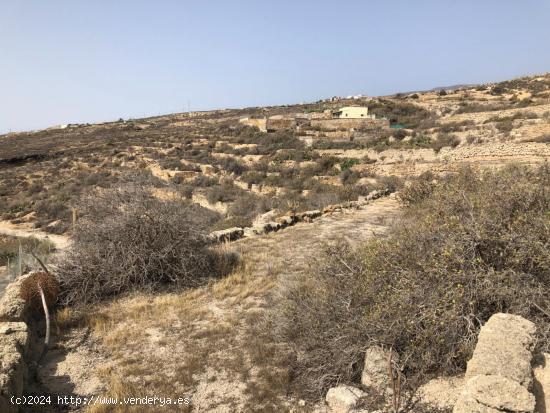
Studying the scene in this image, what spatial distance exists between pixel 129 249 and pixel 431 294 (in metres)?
4.80

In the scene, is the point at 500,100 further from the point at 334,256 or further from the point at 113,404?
the point at 113,404

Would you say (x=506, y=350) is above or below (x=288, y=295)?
above

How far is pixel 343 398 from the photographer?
352cm

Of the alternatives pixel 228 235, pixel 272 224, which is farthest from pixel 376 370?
pixel 272 224

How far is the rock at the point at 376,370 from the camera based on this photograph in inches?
140

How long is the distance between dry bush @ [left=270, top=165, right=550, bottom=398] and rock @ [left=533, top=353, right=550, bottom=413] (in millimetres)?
291

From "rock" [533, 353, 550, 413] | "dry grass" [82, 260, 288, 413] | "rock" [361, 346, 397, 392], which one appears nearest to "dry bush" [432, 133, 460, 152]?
"dry grass" [82, 260, 288, 413]

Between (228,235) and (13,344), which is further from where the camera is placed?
(228,235)

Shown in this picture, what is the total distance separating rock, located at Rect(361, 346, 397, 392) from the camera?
355 centimetres

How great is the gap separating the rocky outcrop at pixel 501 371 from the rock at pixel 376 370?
2.52 feet

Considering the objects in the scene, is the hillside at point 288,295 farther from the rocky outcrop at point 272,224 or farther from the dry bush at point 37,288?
the dry bush at point 37,288

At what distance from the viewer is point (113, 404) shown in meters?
3.86

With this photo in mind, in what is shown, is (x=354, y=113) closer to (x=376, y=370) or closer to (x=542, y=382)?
(x=376, y=370)

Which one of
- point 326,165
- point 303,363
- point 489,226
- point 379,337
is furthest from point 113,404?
point 326,165
